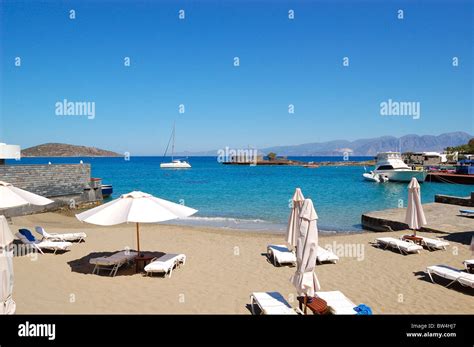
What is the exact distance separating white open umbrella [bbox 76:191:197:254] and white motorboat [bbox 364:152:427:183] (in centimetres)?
4521

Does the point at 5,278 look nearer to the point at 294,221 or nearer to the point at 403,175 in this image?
the point at 294,221

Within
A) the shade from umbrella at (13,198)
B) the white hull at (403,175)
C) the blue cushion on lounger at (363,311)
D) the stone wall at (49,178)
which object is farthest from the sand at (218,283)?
the white hull at (403,175)

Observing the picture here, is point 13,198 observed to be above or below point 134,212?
above

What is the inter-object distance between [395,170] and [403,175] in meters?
1.21

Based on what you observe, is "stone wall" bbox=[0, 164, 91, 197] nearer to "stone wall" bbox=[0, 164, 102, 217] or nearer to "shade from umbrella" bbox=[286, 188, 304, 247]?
"stone wall" bbox=[0, 164, 102, 217]

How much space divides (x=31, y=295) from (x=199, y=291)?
3.42 metres

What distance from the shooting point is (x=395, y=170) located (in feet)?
157

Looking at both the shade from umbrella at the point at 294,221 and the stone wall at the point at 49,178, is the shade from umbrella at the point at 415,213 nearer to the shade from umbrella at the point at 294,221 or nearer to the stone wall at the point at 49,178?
the shade from umbrella at the point at 294,221

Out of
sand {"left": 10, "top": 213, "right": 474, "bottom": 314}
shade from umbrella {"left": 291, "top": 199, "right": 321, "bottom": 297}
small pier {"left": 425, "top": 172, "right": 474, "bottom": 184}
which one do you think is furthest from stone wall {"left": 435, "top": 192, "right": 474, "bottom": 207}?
small pier {"left": 425, "top": 172, "right": 474, "bottom": 184}

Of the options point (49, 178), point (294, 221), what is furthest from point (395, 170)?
point (294, 221)

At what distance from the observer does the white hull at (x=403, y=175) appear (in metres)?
45.6

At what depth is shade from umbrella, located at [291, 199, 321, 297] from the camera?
18.6 ft
